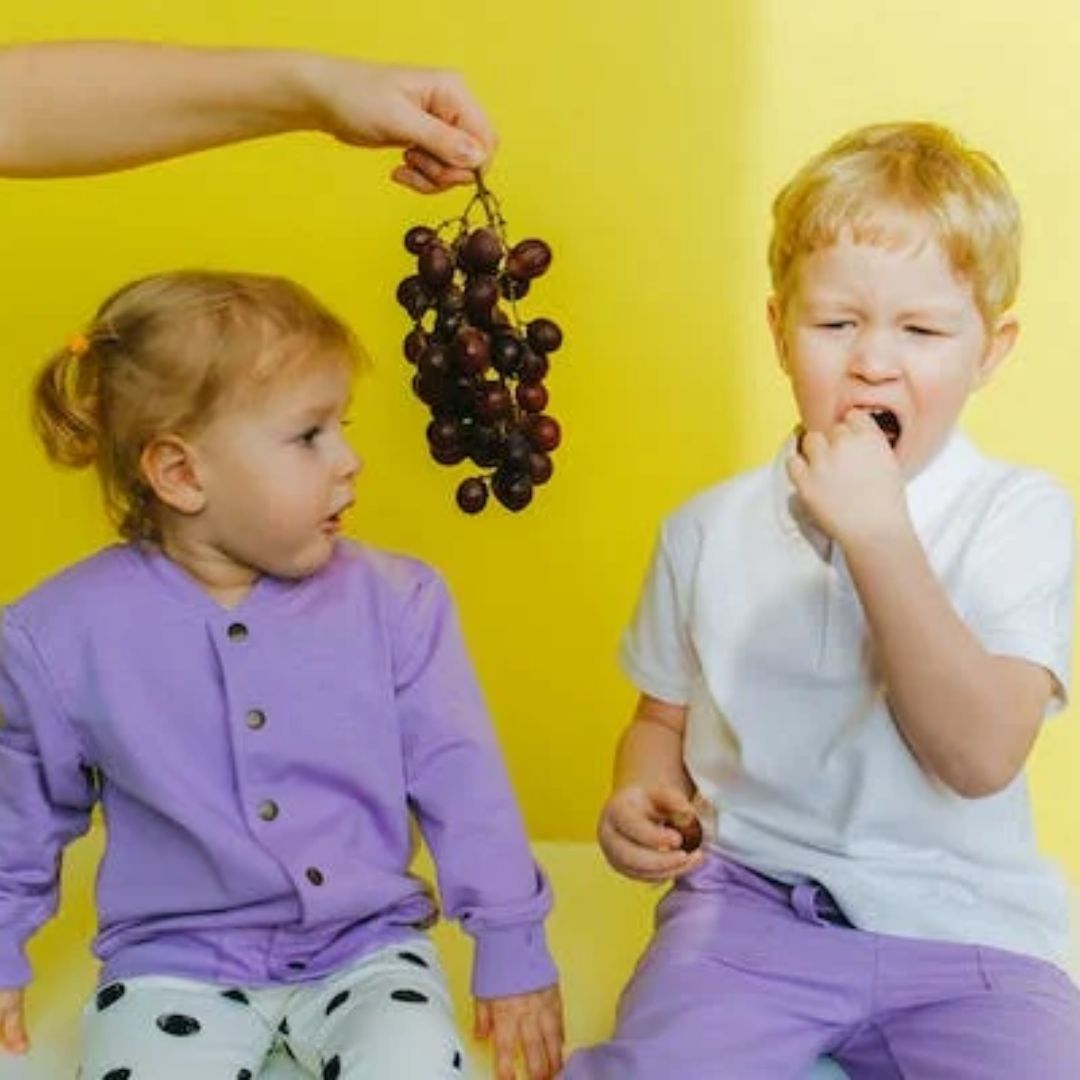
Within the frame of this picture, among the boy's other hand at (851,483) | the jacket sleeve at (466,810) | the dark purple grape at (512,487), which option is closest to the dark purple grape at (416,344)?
the dark purple grape at (512,487)

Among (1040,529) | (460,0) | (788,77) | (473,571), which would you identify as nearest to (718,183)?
(788,77)

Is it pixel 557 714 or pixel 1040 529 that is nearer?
pixel 1040 529

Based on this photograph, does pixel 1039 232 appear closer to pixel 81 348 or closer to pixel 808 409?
pixel 808 409

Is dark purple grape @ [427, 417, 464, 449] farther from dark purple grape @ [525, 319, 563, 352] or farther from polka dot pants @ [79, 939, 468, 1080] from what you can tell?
polka dot pants @ [79, 939, 468, 1080]

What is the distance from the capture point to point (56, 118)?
5.41 feet

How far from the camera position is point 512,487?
5.77ft

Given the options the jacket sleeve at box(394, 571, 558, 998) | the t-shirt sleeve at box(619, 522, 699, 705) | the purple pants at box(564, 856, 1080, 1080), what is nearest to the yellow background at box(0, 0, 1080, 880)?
the t-shirt sleeve at box(619, 522, 699, 705)

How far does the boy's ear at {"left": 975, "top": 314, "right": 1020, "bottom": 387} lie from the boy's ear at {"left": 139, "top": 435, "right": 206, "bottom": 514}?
0.54 metres

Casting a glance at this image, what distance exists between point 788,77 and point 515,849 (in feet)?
2.60

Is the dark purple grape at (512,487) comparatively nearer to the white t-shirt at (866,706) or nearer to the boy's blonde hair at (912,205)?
the white t-shirt at (866,706)

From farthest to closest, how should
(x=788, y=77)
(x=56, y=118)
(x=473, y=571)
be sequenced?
1. (x=473, y=571)
2. (x=788, y=77)
3. (x=56, y=118)

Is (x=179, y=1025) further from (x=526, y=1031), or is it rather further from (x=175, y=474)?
(x=175, y=474)

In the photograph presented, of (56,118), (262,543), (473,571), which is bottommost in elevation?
(473,571)

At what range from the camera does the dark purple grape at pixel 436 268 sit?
1692mm
